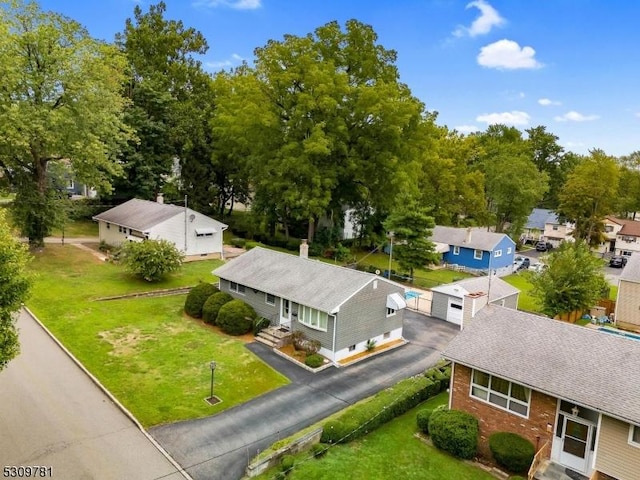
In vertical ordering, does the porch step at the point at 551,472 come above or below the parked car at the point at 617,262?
below

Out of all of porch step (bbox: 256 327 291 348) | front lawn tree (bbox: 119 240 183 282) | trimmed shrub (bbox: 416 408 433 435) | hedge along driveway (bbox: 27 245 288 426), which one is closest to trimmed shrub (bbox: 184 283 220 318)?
hedge along driveway (bbox: 27 245 288 426)

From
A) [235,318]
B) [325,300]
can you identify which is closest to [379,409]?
[325,300]

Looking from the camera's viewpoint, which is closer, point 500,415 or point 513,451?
point 513,451

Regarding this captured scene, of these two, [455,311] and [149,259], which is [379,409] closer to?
[455,311]

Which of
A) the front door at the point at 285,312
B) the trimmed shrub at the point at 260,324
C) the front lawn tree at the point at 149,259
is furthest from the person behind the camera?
the front lawn tree at the point at 149,259

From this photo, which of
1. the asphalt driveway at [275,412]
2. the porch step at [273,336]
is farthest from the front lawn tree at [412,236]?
the porch step at [273,336]

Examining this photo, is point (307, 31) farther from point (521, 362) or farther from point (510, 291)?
point (521, 362)

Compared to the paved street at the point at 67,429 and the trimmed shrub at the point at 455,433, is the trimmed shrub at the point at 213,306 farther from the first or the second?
the trimmed shrub at the point at 455,433

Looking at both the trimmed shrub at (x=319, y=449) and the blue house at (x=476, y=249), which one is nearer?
the trimmed shrub at (x=319, y=449)
